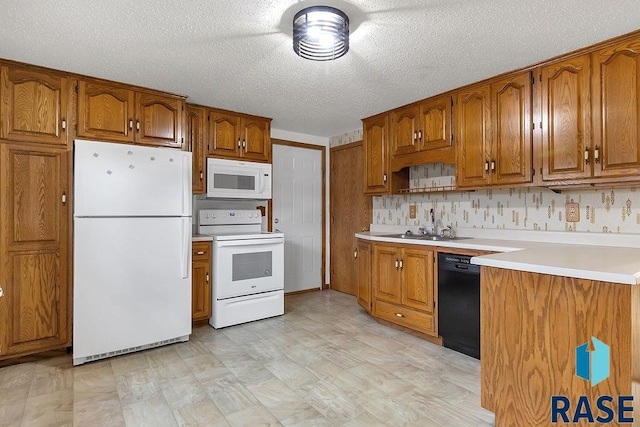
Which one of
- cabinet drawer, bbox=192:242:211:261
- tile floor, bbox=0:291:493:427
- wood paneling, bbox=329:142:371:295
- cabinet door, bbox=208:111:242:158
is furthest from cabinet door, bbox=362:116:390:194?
cabinet drawer, bbox=192:242:211:261

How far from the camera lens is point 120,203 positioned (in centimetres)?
267

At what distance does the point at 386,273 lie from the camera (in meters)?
3.39

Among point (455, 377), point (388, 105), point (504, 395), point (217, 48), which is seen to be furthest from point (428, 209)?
point (217, 48)

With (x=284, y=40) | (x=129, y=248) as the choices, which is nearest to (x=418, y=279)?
(x=284, y=40)

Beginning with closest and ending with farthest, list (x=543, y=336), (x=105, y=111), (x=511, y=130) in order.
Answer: (x=543, y=336)
(x=511, y=130)
(x=105, y=111)

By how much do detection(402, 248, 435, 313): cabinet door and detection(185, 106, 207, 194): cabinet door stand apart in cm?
222

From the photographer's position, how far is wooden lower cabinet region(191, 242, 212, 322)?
331 centimetres

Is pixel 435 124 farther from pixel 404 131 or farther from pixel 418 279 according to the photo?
pixel 418 279

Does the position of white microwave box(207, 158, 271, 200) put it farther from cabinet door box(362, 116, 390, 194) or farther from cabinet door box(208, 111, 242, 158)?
cabinet door box(362, 116, 390, 194)

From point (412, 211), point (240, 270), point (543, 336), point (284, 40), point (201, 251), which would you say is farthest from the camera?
point (412, 211)

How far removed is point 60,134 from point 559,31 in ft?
11.9

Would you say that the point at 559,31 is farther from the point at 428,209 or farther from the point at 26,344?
the point at 26,344

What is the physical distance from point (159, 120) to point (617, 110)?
11.5 feet

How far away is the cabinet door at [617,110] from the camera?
82.8 inches
